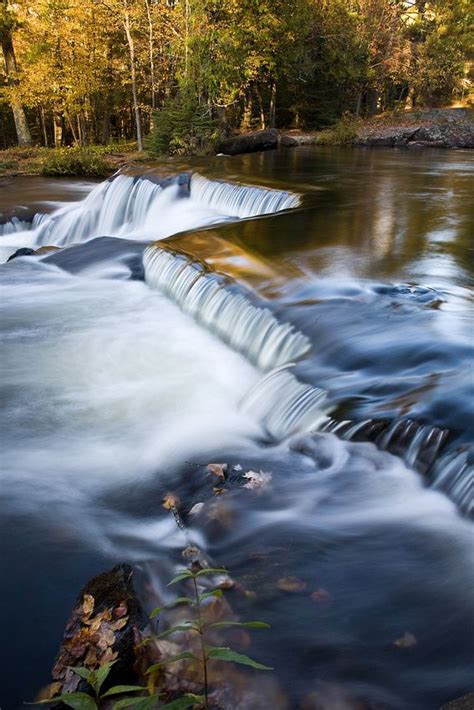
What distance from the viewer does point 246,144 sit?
21812 millimetres

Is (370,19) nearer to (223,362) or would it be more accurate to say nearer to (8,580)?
(223,362)

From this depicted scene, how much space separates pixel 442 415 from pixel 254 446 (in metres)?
1.44

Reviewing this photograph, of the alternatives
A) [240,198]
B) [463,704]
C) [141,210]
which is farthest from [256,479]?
[141,210]

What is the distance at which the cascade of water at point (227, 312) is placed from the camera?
5.91 metres

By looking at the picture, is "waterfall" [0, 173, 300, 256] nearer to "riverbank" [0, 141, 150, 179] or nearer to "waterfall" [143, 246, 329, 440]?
"waterfall" [143, 246, 329, 440]

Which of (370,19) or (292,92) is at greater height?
(370,19)

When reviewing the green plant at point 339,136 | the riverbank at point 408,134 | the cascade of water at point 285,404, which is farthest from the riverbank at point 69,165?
the cascade of water at point 285,404

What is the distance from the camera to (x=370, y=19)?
28.8 metres

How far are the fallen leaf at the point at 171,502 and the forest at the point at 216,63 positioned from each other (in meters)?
18.9

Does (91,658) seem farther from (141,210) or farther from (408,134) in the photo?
(408,134)

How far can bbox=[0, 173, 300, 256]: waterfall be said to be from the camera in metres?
12.3

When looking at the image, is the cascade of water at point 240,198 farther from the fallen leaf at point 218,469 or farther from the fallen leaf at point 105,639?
the fallen leaf at point 105,639

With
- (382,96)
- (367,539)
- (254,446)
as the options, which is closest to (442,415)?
(367,539)

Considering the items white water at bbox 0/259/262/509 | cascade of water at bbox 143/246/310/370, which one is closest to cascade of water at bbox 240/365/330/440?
white water at bbox 0/259/262/509
